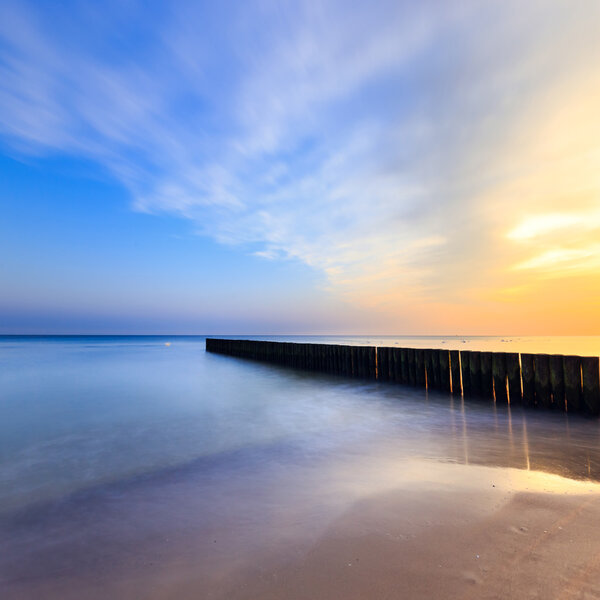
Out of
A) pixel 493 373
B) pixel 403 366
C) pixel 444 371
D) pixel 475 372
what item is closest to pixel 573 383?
pixel 493 373

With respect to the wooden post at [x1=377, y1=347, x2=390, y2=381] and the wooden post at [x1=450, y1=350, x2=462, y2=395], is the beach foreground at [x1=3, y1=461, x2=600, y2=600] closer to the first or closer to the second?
the wooden post at [x1=450, y1=350, x2=462, y2=395]

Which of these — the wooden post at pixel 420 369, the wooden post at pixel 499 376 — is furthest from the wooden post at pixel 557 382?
the wooden post at pixel 420 369

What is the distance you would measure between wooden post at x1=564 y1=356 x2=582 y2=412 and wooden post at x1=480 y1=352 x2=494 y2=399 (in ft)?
5.50

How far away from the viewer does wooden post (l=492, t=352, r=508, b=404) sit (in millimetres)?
8461

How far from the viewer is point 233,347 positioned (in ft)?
105

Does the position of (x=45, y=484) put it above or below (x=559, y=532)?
below

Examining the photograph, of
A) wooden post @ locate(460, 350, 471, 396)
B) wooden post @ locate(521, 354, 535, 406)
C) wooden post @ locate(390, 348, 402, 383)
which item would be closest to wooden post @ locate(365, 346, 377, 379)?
wooden post @ locate(390, 348, 402, 383)

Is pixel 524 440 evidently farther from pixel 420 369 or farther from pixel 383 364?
pixel 383 364

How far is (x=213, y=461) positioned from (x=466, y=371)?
7.38 metres

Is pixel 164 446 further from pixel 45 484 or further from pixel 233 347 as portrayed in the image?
pixel 233 347

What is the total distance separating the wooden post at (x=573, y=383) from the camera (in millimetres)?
7172

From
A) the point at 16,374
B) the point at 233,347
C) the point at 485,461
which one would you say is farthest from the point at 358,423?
the point at 233,347

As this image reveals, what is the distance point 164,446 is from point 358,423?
12.1ft

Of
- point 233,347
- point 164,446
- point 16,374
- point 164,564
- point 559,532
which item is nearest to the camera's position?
point 164,564
